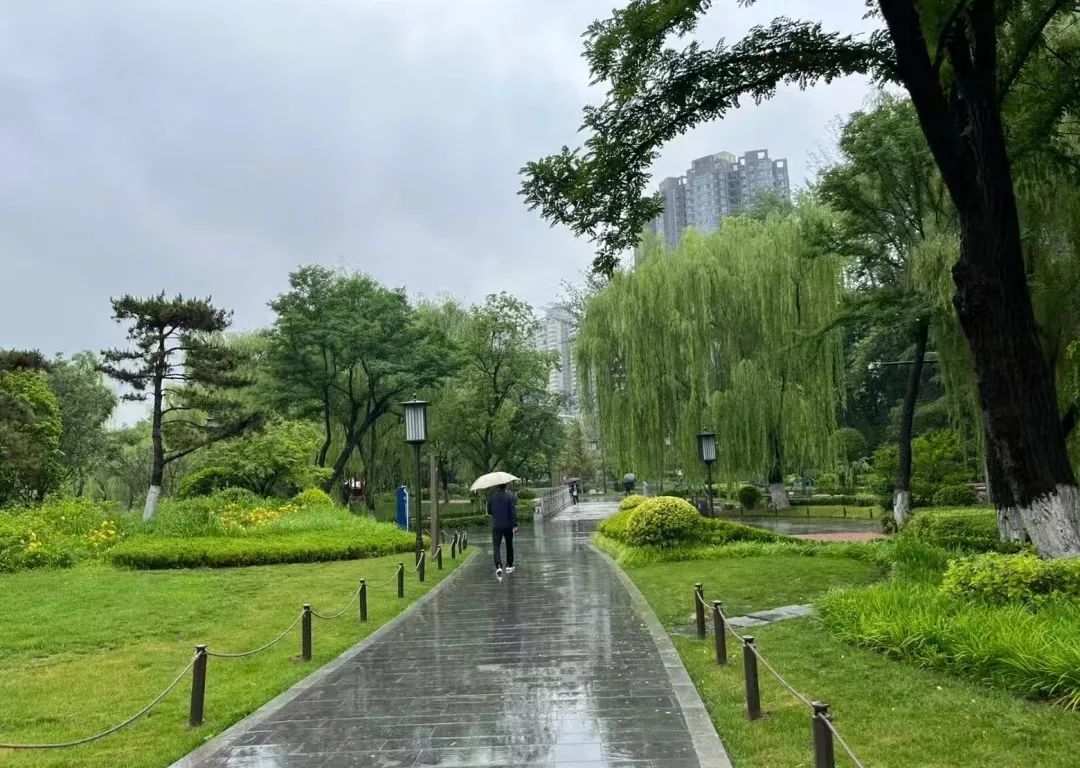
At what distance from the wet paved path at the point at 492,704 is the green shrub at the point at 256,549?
23.3ft

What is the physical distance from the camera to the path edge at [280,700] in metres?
4.91

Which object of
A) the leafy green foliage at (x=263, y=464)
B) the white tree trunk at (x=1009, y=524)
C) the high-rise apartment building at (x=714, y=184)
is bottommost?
the white tree trunk at (x=1009, y=524)

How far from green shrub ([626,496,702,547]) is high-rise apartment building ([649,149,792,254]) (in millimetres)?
32500

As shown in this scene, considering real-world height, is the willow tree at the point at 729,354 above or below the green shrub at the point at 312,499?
above

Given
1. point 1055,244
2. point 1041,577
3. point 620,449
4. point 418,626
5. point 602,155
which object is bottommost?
point 418,626

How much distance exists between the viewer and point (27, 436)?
2011 cm

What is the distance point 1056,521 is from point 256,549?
13.7 metres

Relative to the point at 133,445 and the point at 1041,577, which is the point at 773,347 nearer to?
the point at 1041,577

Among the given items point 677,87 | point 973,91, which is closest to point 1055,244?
point 973,91

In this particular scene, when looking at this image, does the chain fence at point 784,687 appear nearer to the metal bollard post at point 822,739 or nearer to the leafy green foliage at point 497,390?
the metal bollard post at point 822,739

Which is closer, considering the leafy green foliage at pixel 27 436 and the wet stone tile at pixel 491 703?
the wet stone tile at pixel 491 703

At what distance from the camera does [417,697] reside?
6148mm

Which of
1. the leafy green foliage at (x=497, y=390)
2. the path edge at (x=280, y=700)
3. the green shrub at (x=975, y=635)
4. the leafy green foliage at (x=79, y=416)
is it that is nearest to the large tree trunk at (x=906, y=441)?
the green shrub at (x=975, y=635)

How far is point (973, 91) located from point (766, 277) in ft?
49.2
